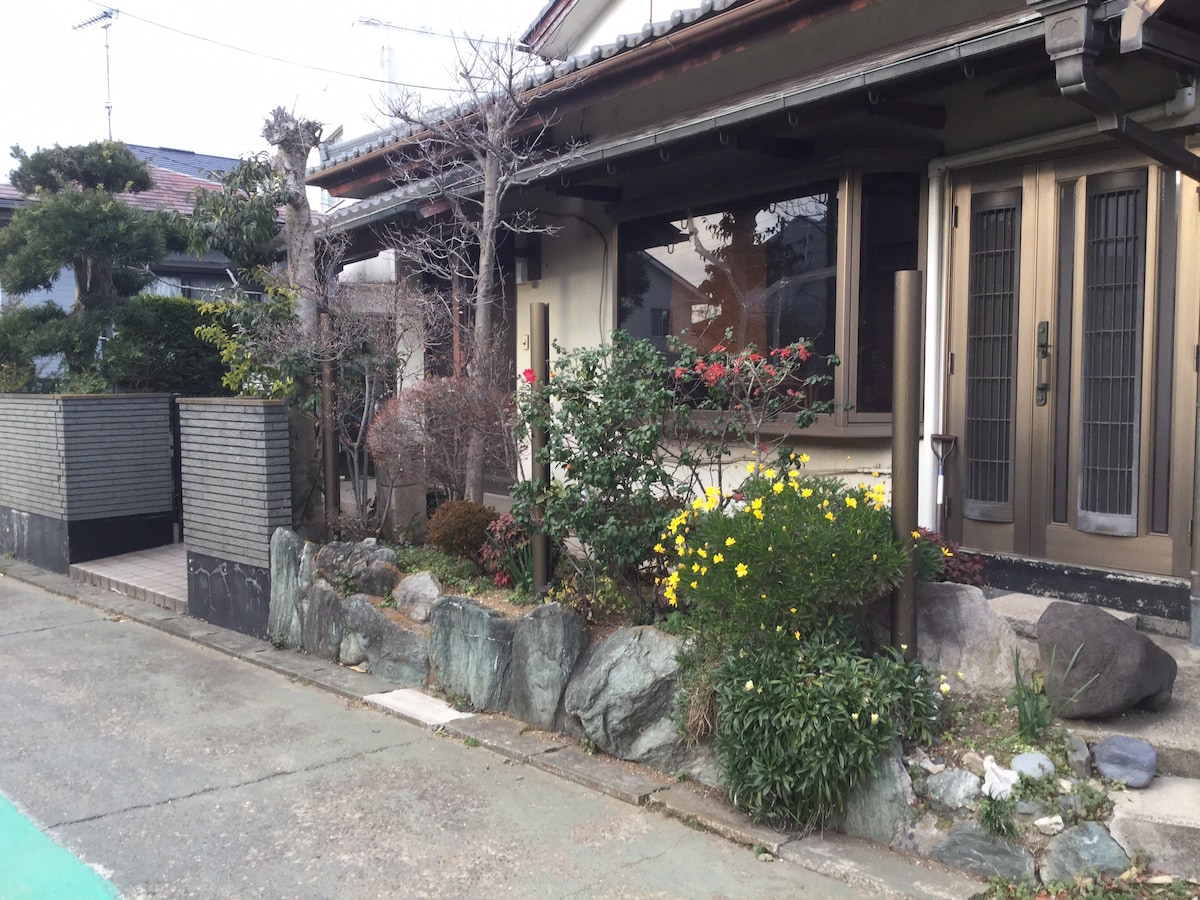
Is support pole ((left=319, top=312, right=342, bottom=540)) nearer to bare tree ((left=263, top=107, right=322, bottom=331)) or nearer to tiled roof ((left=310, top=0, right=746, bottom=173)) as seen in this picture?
bare tree ((left=263, top=107, right=322, bottom=331))

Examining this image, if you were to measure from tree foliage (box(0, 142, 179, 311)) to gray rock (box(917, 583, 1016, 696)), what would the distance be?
8511mm

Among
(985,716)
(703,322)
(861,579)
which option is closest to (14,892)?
(861,579)

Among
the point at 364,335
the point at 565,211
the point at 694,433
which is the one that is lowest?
the point at 694,433

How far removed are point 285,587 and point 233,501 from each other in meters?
0.93

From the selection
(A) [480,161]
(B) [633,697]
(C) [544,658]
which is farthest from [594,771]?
(A) [480,161]

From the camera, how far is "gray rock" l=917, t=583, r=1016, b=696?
4492mm

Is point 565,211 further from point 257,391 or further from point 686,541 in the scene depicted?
point 686,541

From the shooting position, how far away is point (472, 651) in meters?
5.89

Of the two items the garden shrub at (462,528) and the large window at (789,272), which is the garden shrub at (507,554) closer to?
the garden shrub at (462,528)

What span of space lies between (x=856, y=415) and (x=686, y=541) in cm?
203

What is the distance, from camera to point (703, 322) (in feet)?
24.7

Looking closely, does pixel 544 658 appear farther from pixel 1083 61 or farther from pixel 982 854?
pixel 1083 61

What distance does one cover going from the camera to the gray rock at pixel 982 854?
3660 mm

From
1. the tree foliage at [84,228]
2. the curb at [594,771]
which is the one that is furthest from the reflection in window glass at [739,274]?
the tree foliage at [84,228]
